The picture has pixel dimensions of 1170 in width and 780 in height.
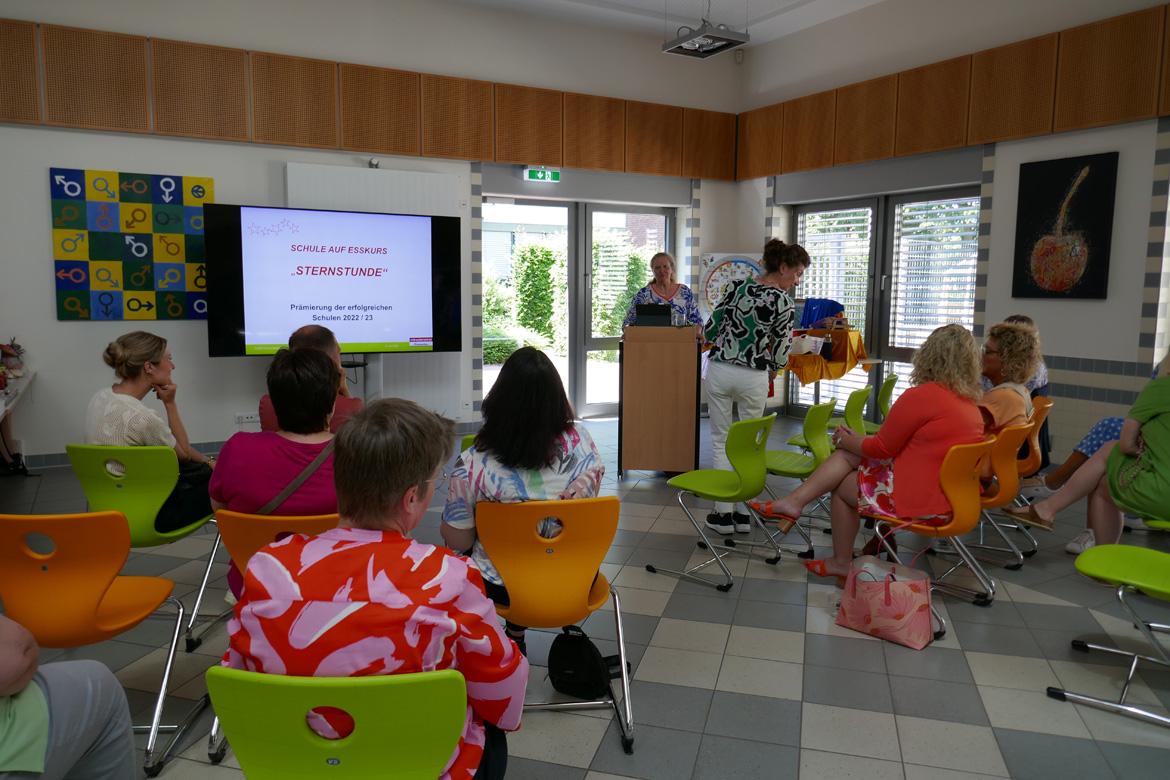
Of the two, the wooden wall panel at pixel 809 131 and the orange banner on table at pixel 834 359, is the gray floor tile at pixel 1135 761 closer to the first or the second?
the orange banner on table at pixel 834 359

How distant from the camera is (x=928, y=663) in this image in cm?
296

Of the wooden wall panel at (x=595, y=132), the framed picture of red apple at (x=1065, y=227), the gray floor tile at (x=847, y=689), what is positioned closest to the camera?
the gray floor tile at (x=847, y=689)

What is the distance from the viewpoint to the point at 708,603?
354 cm

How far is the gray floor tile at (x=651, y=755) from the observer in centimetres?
229

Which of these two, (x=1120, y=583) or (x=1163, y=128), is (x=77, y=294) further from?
(x=1163, y=128)

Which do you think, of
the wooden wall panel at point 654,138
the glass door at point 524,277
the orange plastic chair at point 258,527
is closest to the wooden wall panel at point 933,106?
the wooden wall panel at point 654,138

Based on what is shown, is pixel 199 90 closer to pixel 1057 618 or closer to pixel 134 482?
pixel 134 482

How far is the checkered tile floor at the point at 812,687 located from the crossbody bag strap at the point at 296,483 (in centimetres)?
75

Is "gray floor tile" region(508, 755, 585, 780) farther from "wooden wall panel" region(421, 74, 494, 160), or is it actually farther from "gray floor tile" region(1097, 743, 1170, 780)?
"wooden wall panel" region(421, 74, 494, 160)

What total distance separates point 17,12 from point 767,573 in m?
6.29

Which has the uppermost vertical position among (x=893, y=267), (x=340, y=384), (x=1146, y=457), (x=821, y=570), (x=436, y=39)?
(x=436, y=39)

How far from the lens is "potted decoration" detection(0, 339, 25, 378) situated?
5426mm

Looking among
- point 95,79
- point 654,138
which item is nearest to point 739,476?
point 654,138

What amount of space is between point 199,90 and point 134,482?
432 centimetres
